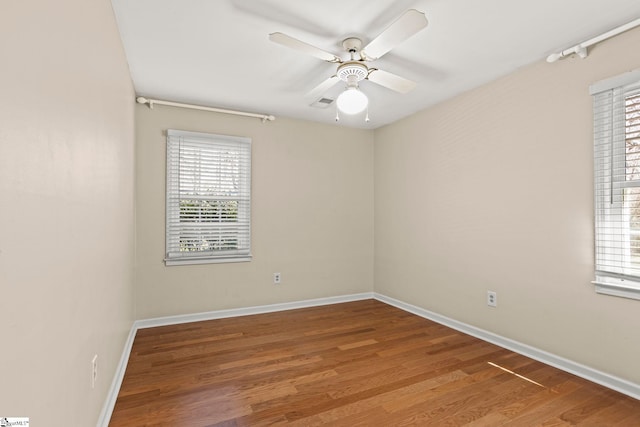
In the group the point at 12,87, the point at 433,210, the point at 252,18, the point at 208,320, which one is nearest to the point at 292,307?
the point at 208,320

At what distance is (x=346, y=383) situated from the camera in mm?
2277

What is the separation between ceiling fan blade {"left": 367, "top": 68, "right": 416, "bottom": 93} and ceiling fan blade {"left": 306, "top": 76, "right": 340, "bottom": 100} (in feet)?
0.91

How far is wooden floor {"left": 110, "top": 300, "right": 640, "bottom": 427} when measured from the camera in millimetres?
1903

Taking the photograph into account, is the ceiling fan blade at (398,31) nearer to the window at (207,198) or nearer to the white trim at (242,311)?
the window at (207,198)

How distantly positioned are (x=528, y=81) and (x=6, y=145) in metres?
3.29

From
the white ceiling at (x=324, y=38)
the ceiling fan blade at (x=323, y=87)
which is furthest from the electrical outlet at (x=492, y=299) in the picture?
the ceiling fan blade at (x=323, y=87)

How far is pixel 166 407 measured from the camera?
1985 mm

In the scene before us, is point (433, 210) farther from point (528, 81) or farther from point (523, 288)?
point (528, 81)

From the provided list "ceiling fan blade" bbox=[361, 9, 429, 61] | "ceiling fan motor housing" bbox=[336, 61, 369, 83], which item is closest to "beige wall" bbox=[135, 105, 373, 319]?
"ceiling fan motor housing" bbox=[336, 61, 369, 83]

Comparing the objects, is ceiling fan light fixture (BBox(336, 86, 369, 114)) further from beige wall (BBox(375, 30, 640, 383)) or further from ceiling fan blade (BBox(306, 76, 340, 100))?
beige wall (BBox(375, 30, 640, 383))

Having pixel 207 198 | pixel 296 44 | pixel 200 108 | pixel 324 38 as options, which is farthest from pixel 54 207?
pixel 200 108

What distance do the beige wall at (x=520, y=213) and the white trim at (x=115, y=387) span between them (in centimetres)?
301

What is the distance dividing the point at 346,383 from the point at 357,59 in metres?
2.36

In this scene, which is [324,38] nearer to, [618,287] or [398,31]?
[398,31]
